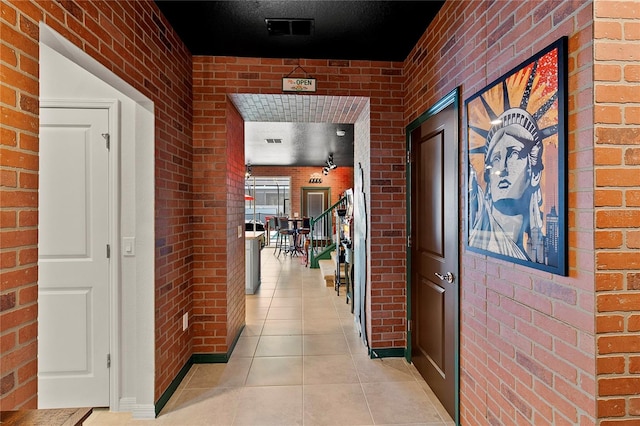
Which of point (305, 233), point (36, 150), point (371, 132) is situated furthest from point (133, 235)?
point (305, 233)

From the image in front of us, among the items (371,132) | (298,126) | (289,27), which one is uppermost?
(298,126)

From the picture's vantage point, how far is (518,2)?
1334 millimetres

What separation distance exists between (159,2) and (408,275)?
2.77 meters

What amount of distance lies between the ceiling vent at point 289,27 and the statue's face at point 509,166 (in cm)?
156

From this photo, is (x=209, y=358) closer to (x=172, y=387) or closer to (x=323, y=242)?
(x=172, y=387)

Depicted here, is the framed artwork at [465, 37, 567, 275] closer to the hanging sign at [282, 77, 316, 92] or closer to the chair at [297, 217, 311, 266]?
the hanging sign at [282, 77, 316, 92]

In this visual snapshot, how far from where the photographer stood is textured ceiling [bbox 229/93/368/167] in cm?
287

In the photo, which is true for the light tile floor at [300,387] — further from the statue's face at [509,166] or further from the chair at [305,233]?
the chair at [305,233]

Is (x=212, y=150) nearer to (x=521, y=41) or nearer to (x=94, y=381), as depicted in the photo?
(x=94, y=381)

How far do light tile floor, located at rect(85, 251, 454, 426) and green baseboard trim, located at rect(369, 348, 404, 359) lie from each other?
39mm

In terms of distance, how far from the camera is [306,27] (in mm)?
2246

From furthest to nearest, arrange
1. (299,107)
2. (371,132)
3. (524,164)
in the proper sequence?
(299,107)
(371,132)
(524,164)

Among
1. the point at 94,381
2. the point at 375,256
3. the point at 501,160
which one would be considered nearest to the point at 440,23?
the point at 501,160

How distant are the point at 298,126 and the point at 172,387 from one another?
4.08 m
